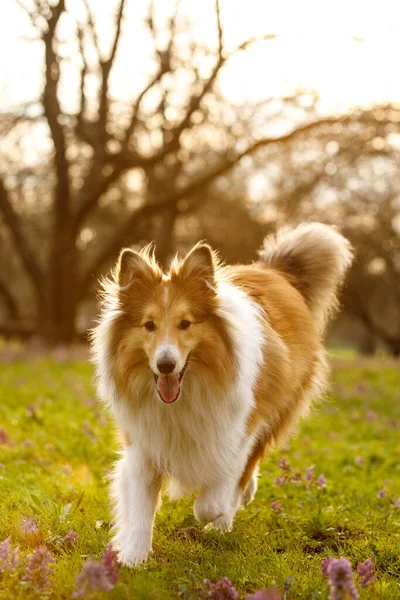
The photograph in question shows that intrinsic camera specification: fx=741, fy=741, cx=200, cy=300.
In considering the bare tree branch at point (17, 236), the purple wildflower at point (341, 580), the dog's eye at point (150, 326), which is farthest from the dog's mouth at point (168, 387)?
the bare tree branch at point (17, 236)

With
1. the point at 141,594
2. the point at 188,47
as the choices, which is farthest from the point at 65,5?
the point at 141,594

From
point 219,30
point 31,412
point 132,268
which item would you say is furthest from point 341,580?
point 219,30

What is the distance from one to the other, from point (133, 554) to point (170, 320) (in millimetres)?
1391

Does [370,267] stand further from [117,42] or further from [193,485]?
[193,485]

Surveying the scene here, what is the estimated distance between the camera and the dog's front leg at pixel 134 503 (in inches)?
174

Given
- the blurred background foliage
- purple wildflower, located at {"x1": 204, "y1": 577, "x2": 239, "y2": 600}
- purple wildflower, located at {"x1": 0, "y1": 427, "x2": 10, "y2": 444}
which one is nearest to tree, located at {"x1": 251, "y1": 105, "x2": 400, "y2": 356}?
the blurred background foliage

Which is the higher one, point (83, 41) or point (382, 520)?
point (83, 41)

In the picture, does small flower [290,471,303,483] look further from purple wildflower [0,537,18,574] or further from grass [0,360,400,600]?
purple wildflower [0,537,18,574]

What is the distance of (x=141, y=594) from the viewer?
3621 mm

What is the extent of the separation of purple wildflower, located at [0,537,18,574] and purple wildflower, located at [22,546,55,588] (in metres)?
0.07

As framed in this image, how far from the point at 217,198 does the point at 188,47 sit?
8.52 meters

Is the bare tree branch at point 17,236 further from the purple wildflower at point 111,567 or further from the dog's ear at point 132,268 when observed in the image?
the purple wildflower at point 111,567

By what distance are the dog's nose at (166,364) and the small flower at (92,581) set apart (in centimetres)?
124

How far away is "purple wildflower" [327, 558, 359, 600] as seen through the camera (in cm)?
302
